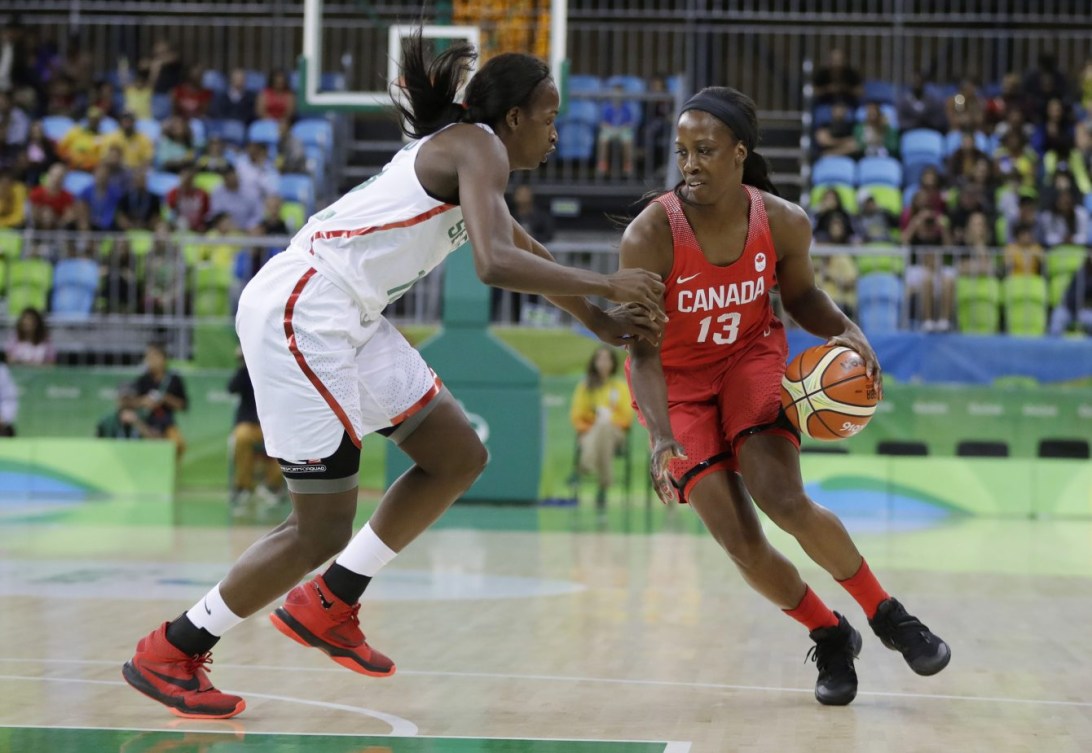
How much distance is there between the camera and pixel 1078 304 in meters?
15.5

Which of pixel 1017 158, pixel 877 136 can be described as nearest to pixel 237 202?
pixel 877 136

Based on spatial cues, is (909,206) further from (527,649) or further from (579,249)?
(527,649)

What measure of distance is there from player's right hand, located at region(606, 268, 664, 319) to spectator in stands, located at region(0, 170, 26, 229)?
14.4m

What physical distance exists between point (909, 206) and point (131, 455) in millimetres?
8582

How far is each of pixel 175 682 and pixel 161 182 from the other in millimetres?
14534

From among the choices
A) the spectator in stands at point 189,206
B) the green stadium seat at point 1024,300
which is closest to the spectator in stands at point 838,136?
the green stadium seat at point 1024,300

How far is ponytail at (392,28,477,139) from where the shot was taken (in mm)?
4824

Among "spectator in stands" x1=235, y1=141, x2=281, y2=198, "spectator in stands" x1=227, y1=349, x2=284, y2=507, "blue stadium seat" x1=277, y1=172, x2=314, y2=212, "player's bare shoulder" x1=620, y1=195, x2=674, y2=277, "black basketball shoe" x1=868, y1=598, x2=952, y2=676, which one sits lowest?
"spectator in stands" x1=227, y1=349, x2=284, y2=507

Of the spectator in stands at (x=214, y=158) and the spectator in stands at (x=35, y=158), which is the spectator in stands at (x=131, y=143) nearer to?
the spectator in stands at (x=214, y=158)

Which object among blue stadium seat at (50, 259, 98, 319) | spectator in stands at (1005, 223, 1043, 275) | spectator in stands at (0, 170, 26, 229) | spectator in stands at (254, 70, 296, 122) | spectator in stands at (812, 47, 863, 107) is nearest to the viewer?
Answer: spectator in stands at (1005, 223, 1043, 275)

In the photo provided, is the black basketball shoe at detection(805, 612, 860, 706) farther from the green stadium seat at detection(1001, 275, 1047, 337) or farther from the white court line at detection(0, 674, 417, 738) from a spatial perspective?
the green stadium seat at detection(1001, 275, 1047, 337)

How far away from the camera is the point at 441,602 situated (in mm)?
7648

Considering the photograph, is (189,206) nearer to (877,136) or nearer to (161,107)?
(161,107)

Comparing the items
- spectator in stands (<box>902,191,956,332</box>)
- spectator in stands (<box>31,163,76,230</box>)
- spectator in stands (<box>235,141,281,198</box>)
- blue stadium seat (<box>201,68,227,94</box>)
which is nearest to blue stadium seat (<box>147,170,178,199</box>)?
spectator in stands (<box>235,141,281,198</box>)
